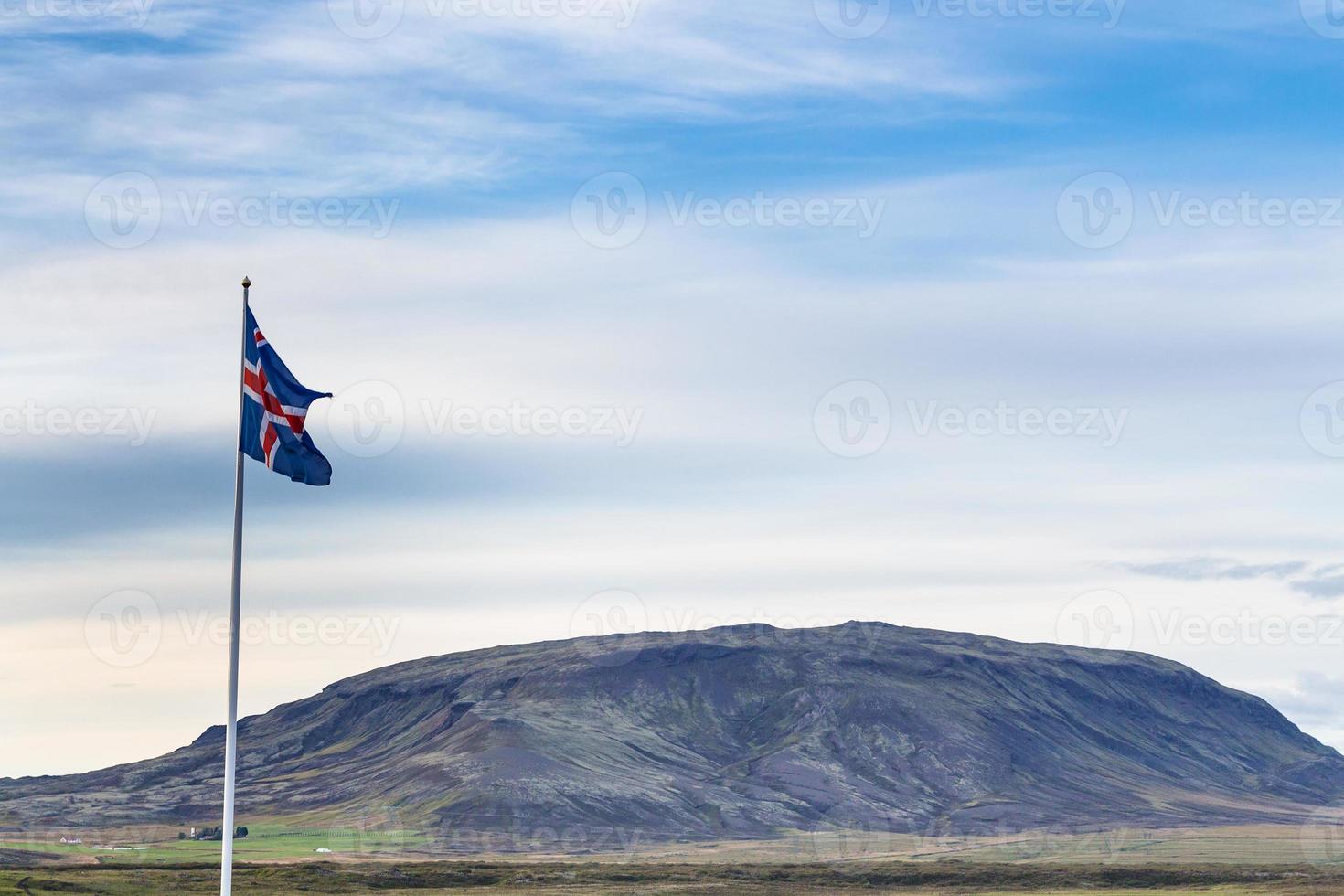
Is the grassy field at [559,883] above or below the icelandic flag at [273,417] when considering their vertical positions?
below

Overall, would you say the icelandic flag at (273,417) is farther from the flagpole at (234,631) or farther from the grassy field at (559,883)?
the grassy field at (559,883)

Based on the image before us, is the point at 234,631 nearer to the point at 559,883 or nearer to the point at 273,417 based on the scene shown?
the point at 273,417

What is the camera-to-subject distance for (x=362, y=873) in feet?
625

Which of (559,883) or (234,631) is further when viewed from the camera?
(559,883)

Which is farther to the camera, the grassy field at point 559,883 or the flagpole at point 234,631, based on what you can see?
the grassy field at point 559,883

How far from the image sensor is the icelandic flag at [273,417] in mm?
45219

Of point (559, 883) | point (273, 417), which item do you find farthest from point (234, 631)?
point (559, 883)

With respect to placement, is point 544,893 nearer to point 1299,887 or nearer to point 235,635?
point 1299,887

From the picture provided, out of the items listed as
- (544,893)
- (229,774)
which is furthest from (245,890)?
(229,774)

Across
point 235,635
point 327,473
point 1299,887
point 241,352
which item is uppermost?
point 241,352

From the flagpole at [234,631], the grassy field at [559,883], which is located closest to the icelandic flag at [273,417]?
the flagpole at [234,631]

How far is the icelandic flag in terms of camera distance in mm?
45219

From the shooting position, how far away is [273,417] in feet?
149

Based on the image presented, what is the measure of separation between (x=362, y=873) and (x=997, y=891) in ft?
231
